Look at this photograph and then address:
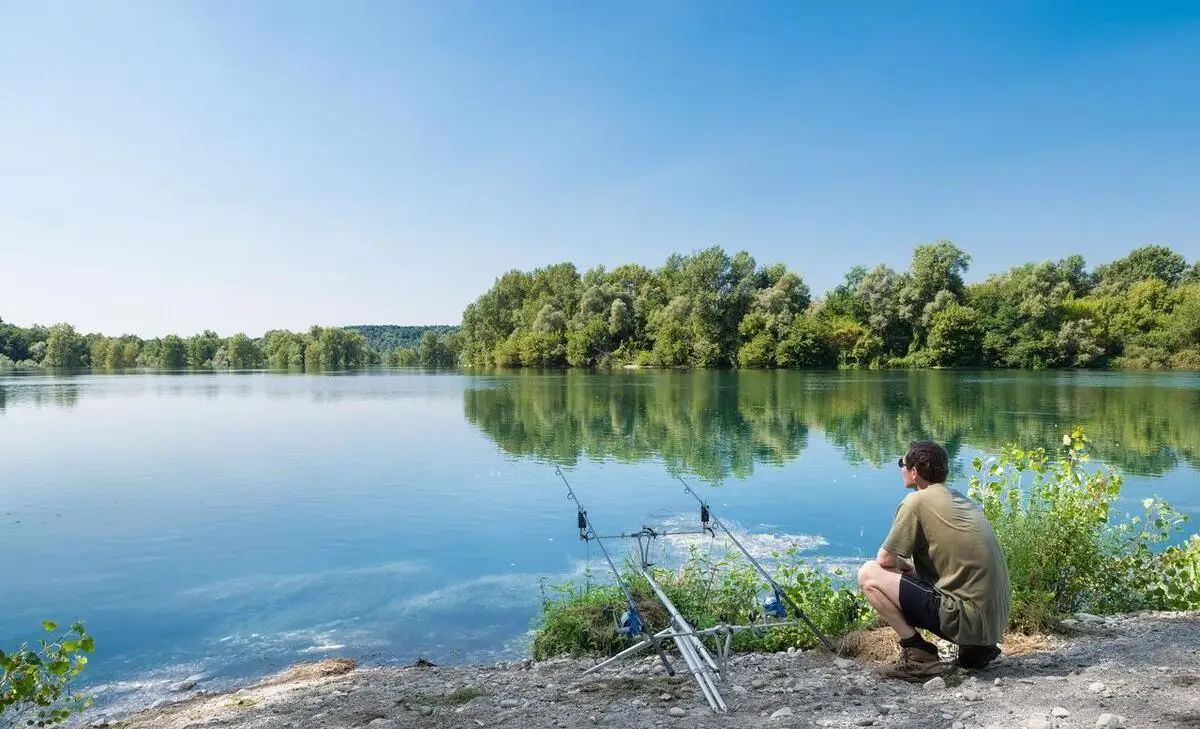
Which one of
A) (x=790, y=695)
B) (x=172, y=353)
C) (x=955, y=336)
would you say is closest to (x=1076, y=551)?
(x=790, y=695)

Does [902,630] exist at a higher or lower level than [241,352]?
lower

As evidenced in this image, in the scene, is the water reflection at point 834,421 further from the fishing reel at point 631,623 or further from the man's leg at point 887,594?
the man's leg at point 887,594

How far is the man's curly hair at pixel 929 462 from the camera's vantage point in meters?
4.86

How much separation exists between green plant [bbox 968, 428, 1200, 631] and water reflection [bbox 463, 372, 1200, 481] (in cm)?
932

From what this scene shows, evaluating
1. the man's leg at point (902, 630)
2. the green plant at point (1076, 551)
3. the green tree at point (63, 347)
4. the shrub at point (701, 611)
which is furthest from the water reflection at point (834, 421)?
the green tree at point (63, 347)

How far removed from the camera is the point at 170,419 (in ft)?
104

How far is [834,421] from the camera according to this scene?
27.3 m

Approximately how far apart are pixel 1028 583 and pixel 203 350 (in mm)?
157491

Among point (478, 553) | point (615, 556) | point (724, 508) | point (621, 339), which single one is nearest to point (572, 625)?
point (615, 556)

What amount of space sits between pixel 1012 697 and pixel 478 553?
8208mm

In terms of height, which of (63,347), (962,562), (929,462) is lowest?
(962,562)

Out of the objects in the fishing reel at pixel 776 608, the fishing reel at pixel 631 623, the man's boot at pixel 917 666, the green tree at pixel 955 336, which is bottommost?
the fishing reel at pixel 776 608

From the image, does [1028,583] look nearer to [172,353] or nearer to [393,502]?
[393,502]

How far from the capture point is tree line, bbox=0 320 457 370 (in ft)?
423
